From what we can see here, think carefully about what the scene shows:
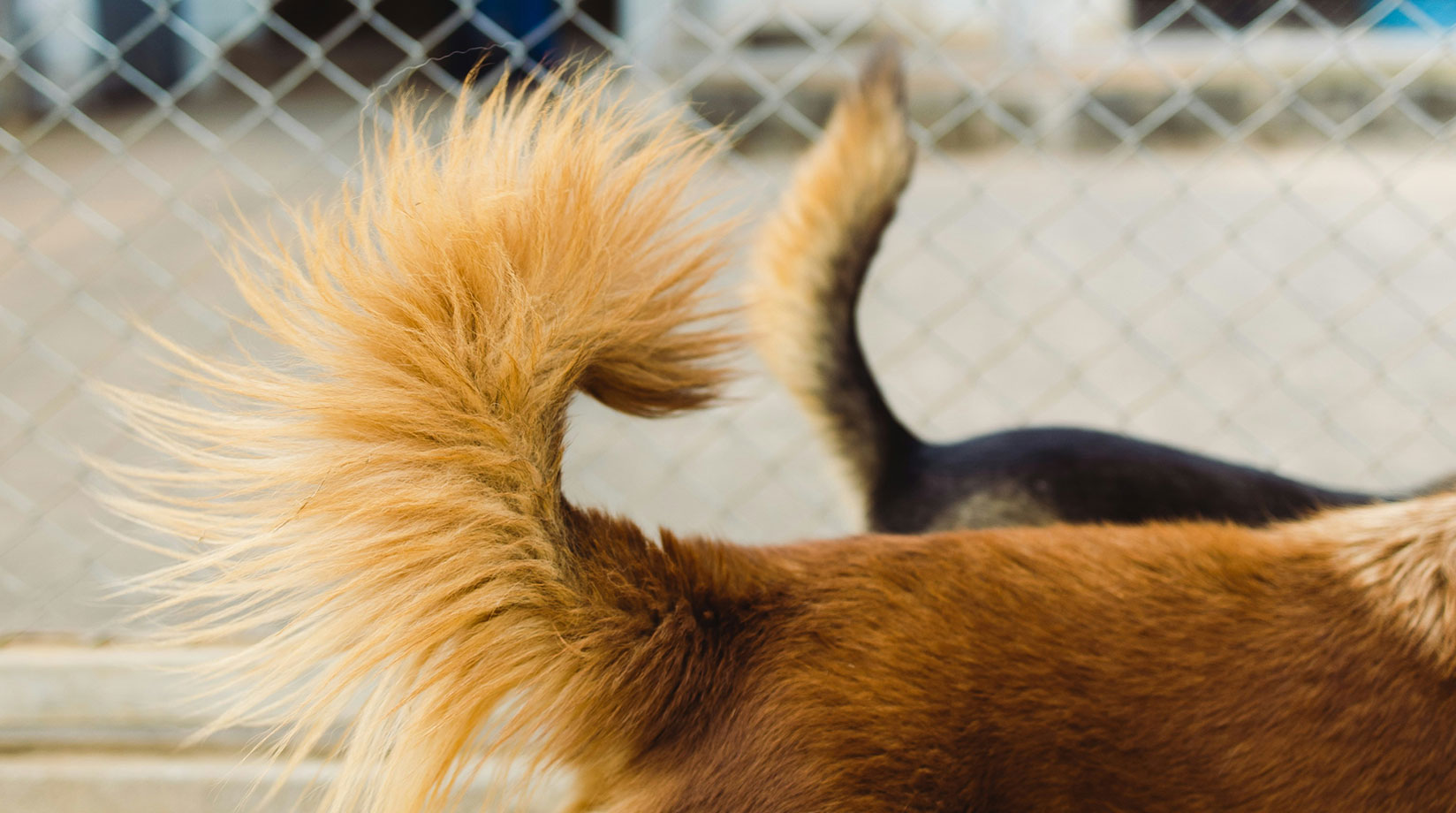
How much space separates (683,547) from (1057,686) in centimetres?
35

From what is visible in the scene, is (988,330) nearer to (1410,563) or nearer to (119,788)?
(1410,563)

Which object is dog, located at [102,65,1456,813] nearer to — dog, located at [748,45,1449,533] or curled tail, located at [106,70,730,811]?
curled tail, located at [106,70,730,811]

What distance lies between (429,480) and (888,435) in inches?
39.2

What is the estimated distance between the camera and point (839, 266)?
1.62 metres

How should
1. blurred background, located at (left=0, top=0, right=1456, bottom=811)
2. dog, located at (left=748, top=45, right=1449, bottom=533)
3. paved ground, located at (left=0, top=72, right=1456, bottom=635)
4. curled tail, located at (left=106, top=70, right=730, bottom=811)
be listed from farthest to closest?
paved ground, located at (left=0, top=72, right=1456, bottom=635) → blurred background, located at (left=0, top=0, right=1456, bottom=811) → dog, located at (left=748, top=45, right=1449, bottom=533) → curled tail, located at (left=106, top=70, right=730, bottom=811)

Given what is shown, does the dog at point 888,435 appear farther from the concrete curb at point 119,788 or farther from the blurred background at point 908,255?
the concrete curb at point 119,788

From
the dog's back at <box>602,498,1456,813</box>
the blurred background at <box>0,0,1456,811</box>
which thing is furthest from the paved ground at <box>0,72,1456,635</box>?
the dog's back at <box>602,498,1456,813</box>

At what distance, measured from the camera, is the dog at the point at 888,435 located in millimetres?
1553

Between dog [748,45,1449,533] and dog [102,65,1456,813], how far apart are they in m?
0.61

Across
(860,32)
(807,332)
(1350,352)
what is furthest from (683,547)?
(860,32)

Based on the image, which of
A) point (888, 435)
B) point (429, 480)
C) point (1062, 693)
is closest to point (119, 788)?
point (429, 480)

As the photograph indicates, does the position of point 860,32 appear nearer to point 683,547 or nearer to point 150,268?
point 150,268

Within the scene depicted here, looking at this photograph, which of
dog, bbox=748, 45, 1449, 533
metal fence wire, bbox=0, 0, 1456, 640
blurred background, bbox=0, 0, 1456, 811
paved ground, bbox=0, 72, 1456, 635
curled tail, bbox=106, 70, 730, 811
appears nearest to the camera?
curled tail, bbox=106, 70, 730, 811

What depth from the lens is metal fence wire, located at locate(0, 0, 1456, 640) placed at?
211cm
